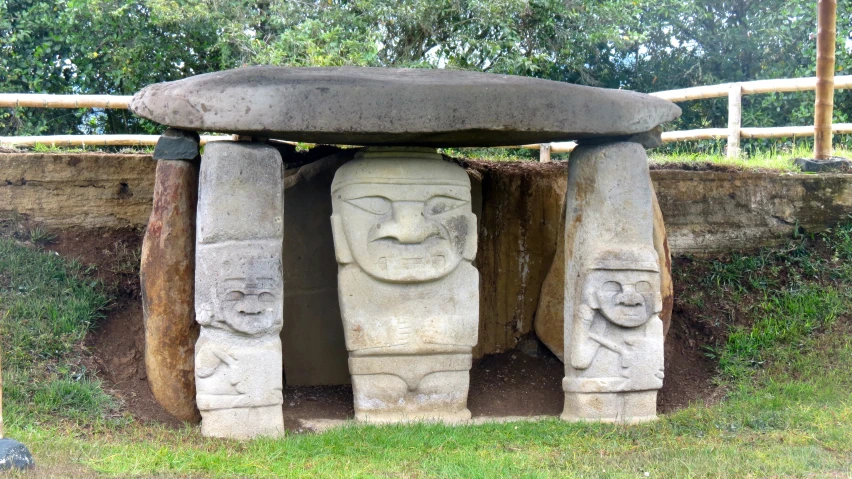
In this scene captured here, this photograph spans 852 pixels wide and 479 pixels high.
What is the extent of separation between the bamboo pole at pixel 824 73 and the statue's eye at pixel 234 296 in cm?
556

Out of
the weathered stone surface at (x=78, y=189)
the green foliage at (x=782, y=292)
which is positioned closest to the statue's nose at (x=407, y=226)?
the weathered stone surface at (x=78, y=189)

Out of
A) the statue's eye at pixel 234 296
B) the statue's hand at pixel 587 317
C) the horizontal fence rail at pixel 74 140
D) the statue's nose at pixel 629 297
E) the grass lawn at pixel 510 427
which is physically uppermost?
the horizontal fence rail at pixel 74 140

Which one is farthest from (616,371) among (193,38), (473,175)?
(193,38)

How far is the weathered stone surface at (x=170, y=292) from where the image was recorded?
576 centimetres

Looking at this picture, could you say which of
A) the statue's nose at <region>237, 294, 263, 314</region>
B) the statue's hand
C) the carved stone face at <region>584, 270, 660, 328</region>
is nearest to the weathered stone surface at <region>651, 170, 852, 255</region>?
the carved stone face at <region>584, 270, 660, 328</region>

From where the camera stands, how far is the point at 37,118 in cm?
1215

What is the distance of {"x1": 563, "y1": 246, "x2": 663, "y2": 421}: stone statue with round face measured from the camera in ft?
19.1

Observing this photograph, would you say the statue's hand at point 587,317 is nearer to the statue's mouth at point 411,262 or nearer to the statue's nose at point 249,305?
the statue's mouth at point 411,262

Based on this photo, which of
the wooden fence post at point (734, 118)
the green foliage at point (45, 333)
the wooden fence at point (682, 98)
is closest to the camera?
the green foliage at point (45, 333)

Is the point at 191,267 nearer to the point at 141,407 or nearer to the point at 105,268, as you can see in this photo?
the point at 141,407

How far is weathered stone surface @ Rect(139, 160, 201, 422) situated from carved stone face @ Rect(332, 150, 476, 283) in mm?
966

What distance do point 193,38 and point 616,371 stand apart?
8.59 meters

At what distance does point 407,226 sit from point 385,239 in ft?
0.54

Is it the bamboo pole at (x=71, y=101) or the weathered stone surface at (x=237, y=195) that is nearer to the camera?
the weathered stone surface at (x=237, y=195)
